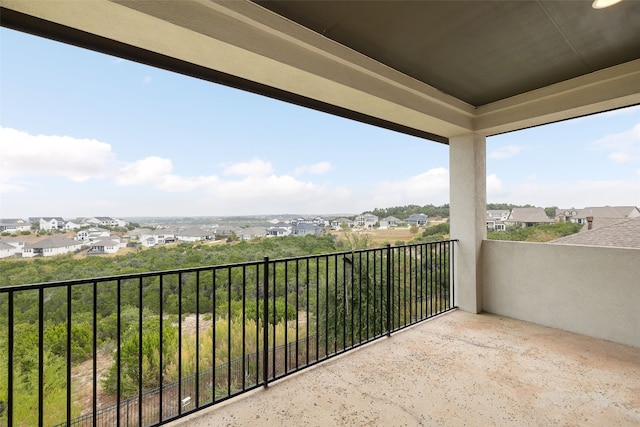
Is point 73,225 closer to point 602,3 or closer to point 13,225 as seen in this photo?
point 13,225

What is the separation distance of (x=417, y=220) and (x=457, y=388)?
2150 mm

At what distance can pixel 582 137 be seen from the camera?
310cm

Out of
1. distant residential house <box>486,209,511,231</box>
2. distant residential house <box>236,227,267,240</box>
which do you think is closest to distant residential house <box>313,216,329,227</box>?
distant residential house <box>236,227,267,240</box>

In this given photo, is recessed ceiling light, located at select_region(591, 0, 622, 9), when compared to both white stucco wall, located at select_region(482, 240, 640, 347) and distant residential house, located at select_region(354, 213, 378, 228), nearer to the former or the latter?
white stucco wall, located at select_region(482, 240, 640, 347)

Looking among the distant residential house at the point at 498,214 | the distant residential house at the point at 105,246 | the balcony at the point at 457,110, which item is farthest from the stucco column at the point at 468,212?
the distant residential house at the point at 105,246

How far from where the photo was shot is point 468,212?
136 inches

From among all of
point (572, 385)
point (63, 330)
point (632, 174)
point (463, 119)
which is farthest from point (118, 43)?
point (632, 174)

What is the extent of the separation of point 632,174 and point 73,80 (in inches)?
216

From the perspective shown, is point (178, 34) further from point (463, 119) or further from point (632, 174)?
point (632, 174)

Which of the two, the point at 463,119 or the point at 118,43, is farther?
the point at 463,119

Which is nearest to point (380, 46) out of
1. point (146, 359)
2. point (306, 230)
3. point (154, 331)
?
point (306, 230)

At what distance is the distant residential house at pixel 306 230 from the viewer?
306cm

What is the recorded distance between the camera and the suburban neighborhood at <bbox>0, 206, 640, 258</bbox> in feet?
5.74

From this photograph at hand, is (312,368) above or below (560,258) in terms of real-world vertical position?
below
